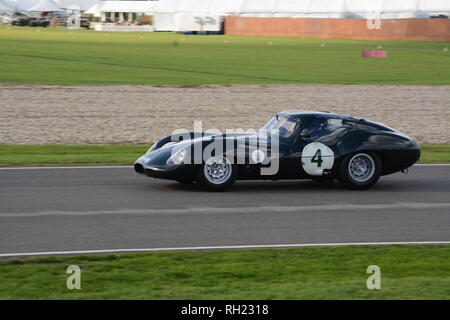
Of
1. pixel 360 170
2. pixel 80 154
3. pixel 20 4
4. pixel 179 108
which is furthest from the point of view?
pixel 20 4

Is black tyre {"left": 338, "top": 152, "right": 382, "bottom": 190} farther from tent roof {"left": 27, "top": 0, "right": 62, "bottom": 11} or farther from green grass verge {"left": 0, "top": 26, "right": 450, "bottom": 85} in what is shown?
tent roof {"left": 27, "top": 0, "right": 62, "bottom": 11}

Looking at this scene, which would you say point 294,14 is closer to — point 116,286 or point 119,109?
point 119,109

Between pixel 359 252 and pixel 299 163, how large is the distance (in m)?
3.41

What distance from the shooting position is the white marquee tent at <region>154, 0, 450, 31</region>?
229ft

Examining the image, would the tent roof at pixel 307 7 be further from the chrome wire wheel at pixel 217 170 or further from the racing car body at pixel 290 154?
the chrome wire wheel at pixel 217 170

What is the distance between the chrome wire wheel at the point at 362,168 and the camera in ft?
39.8

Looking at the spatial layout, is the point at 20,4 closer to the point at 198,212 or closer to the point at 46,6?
the point at 46,6

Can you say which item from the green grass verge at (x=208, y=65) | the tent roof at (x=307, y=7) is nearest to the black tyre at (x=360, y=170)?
the green grass verge at (x=208, y=65)

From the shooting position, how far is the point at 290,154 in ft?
38.6

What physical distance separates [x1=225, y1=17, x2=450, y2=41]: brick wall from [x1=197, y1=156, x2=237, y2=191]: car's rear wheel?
5357 cm

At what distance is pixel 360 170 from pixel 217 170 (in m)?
2.23

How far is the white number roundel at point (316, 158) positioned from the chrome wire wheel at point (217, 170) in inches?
45.1

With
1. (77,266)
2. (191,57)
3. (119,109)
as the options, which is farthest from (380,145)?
(191,57)

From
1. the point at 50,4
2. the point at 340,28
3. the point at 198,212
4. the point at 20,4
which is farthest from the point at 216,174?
the point at 20,4
